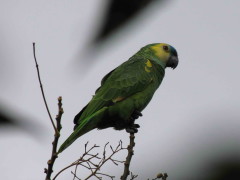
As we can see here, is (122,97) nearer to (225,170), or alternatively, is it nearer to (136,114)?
(136,114)

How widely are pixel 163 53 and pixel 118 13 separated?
4.55 metres

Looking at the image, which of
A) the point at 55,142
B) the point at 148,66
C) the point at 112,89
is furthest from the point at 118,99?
the point at 55,142

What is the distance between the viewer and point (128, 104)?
12.3ft

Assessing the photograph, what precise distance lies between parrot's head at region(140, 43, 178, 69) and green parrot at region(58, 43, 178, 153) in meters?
0.32

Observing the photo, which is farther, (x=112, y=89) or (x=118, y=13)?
(x=112, y=89)

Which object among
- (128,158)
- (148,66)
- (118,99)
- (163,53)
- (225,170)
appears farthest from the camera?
(163,53)

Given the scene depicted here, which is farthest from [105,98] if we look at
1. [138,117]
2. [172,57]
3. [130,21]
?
[130,21]

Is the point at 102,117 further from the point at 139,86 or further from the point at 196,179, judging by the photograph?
the point at 196,179

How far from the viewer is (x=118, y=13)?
0.46 meters

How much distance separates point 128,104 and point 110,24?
3315 mm

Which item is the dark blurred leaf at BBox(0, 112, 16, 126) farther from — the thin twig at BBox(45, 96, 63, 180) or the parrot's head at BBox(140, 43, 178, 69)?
the parrot's head at BBox(140, 43, 178, 69)

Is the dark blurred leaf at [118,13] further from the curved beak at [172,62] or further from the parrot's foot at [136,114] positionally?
the curved beak at [172,62]

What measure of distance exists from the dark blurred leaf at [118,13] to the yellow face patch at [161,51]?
4393 mm

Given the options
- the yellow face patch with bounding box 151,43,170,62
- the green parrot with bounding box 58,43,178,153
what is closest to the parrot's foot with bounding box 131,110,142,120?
the green parrot with bounding box 58,43,178,153
